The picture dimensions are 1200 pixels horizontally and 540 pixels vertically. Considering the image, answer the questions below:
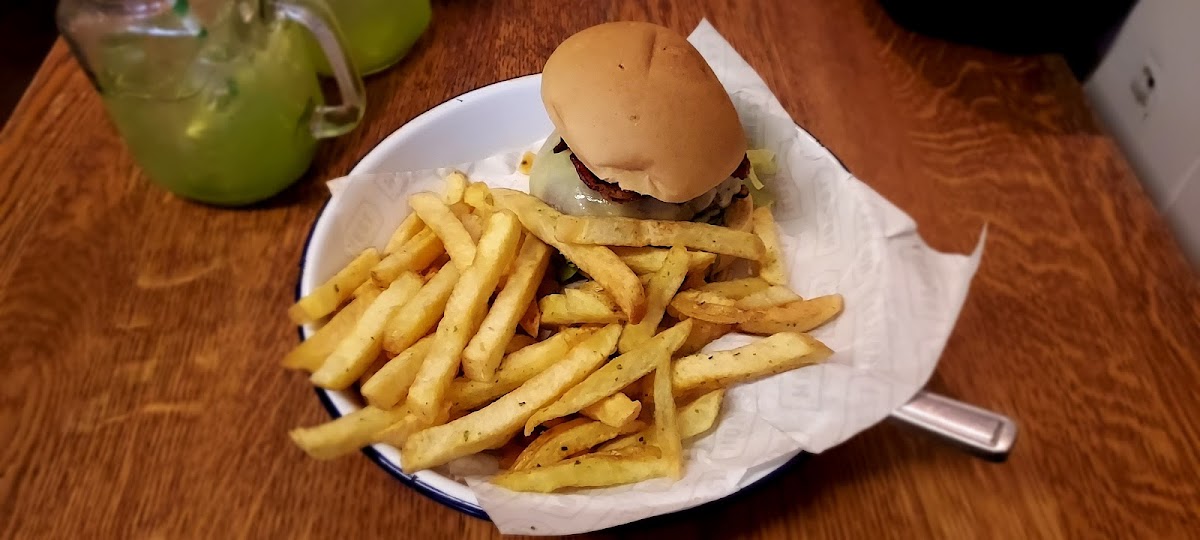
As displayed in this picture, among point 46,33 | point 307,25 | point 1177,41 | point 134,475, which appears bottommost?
point 46,33

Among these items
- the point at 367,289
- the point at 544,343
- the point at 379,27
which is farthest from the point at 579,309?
the point at 379,27

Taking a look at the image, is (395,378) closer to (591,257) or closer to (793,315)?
(591,257)

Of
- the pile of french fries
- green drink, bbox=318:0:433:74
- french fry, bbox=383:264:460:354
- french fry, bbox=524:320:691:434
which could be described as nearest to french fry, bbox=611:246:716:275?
the pile of french fries

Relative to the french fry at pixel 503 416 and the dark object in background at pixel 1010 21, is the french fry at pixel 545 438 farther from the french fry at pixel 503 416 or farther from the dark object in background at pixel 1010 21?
the dark object in background at pixel 1010 21

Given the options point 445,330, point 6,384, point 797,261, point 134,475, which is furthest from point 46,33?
point 797,261

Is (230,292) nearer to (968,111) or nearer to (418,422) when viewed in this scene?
(418,422)

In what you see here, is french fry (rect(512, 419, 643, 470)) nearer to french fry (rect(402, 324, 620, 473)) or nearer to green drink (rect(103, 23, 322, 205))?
french fry (rect(402, 324, 620, 473))
